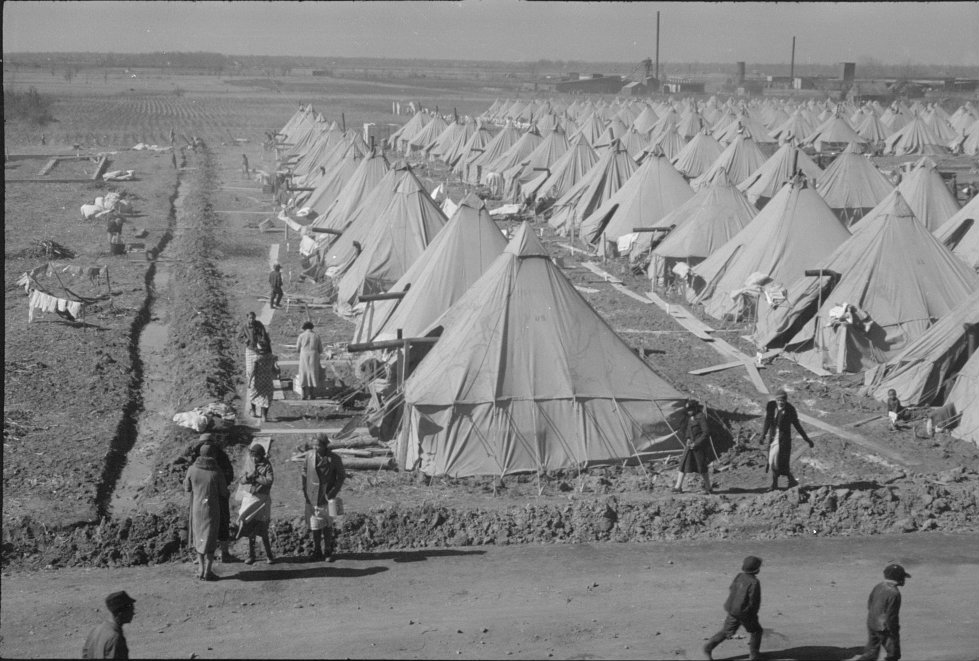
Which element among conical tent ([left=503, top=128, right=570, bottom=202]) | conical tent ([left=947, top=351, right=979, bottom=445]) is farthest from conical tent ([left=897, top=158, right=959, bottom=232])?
conical tent ([left=503, top=128, right=570, bottom=202])

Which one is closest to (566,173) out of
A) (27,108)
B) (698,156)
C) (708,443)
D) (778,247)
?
(698,156)

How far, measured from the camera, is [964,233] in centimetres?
2530

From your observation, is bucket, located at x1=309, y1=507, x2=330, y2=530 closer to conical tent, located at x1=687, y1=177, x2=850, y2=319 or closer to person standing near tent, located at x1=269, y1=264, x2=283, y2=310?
person standing near tent, located at x1=269, y1=264, x2=283, y2=310

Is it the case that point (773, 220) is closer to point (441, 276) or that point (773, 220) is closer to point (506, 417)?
point (441, 276)

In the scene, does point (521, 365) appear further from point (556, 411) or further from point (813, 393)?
point (813, 393)

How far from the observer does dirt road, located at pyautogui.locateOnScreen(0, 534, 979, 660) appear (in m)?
9.06

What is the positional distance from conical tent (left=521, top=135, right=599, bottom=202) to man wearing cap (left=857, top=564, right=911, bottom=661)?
30.4m

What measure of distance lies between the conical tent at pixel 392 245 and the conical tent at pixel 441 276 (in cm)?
289

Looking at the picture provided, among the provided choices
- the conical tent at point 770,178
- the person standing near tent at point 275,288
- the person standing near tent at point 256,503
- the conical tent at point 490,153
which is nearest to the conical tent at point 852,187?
the conical tent at point 770,178

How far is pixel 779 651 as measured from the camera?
898cm

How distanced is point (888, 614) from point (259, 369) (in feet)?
32.0

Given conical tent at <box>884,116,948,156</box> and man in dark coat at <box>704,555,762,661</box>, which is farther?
conical tent at <box>884,116,948,156</box>

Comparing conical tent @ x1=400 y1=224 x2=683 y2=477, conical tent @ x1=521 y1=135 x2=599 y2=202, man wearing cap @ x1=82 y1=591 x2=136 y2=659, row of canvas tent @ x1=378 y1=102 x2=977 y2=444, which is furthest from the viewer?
conical tent @ x1=521 y1=135 x2=599 y2=202

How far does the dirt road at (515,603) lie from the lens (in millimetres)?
9062
